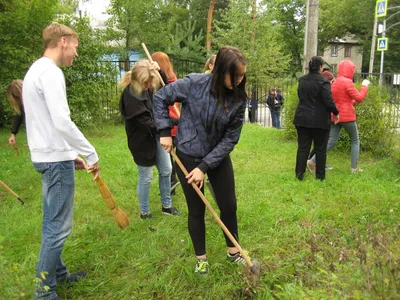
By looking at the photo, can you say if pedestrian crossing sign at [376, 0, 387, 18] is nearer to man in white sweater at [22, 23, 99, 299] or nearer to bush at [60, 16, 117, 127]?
bush at [60, 16, 117, 127]

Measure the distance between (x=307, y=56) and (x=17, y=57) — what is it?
6.87m

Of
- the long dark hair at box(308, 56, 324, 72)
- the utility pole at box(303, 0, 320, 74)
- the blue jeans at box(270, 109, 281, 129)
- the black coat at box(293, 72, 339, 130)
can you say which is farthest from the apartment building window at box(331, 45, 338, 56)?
the black coat at box(293, 72, 339, 130)

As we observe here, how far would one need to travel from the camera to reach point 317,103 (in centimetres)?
524

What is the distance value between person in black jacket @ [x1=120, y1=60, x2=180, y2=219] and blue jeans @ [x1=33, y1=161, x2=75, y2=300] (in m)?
1.35

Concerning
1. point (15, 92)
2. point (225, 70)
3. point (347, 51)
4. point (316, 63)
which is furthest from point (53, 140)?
point (347, 51)

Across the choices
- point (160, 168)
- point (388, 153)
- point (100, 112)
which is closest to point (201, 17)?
point (100, 112)

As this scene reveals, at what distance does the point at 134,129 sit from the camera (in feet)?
13.0

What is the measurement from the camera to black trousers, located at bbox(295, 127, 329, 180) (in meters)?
5.38

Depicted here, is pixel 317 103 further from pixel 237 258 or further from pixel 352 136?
pixel 237 258

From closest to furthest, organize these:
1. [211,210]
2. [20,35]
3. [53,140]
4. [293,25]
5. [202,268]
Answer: [53,140] < [211,210] < [202,268] < [20,35] < [293,25]

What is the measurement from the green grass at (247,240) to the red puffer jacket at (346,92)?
940 millimetres

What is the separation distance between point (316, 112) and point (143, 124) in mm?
2587

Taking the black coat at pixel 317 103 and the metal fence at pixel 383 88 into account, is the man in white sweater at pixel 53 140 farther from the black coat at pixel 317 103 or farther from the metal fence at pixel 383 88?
the metal fence at pixel 383 88

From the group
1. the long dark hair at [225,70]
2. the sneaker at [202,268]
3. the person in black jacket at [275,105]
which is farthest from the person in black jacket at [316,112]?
the person in black jacket at [275,105]
